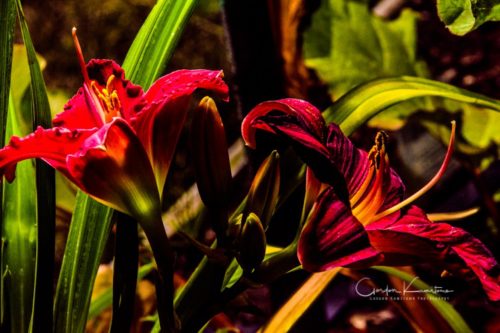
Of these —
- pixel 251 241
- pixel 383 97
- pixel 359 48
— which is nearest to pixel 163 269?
pixel 251 241

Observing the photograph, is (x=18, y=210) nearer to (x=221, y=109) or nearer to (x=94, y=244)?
(x=94, y=244)

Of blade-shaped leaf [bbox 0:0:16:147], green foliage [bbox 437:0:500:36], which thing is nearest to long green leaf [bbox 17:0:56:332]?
blade-shaped leaf [bbox 0:0:16:147]

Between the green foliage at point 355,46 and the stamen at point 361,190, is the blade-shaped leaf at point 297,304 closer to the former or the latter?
the stamen at point 361,190

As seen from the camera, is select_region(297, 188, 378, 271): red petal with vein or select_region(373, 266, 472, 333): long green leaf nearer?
select_region(297, 188, 378, 271): red petal with vein

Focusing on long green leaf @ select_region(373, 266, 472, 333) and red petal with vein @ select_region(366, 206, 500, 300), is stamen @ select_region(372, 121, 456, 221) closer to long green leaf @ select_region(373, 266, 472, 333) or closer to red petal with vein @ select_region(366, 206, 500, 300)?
red petal with vein @ select_region(366, 206, 500, 300)

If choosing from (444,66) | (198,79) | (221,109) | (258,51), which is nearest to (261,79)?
(258,51)
